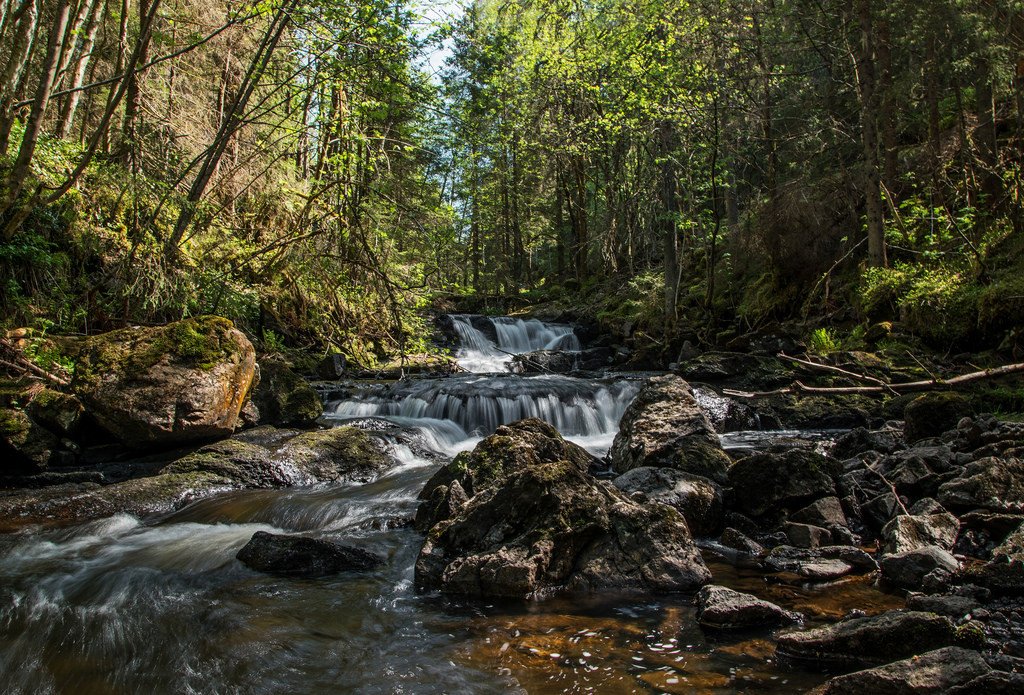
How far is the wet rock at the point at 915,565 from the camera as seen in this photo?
13.1 feet

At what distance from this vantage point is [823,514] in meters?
5.40

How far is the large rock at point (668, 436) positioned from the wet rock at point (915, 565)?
92.7 inches

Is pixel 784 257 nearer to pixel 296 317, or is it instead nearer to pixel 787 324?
pixel 787 324

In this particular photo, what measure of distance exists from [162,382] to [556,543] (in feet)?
20.6

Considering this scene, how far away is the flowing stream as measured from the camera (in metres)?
3.30

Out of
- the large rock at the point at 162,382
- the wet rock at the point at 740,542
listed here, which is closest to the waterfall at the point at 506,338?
the large rock at the point at 162,382

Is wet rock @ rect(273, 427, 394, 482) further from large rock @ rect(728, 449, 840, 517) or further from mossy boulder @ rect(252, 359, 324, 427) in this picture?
large rock @ rect(728, 449, 840, 517)

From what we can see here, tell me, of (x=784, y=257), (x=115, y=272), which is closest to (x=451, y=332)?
(x=784, y=257)

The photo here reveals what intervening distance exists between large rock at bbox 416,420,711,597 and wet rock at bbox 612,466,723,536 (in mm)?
779

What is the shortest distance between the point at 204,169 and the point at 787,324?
13.5 m

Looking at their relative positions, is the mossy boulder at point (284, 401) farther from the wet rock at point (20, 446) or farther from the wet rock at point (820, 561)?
the wet rock at point (820, 561)

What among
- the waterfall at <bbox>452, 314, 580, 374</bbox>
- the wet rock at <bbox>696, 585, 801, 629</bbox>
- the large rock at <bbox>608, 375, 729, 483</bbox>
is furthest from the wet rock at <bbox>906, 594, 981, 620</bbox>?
the waterfall at <bbox>452, 314, 580, 374</bbox>

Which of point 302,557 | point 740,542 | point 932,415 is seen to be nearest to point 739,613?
point 740,542

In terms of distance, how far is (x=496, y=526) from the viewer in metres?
4.88
